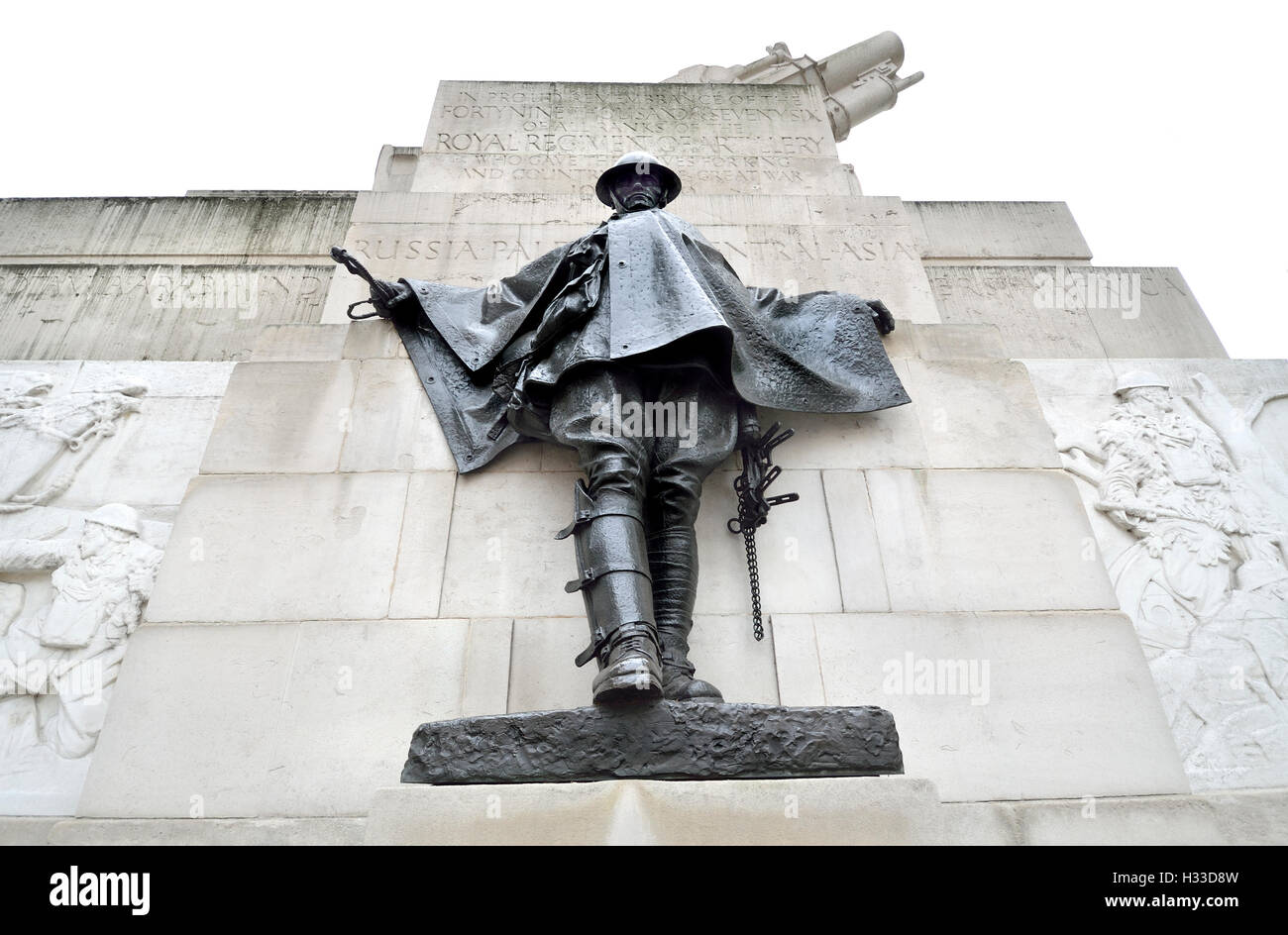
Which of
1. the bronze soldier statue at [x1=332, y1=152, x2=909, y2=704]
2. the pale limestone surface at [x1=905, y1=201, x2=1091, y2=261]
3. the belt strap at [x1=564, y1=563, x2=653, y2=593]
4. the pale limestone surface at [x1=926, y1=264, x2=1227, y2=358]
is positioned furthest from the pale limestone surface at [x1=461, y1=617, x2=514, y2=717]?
the pale limestone surface at [x1=905, y1=201, x2=1091, y2=261]

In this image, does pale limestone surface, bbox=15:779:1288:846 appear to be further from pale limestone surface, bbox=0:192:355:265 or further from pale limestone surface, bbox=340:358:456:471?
pale limestone surface, bbox=0:192:355:265

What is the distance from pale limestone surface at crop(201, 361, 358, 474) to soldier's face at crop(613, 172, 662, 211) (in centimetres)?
221

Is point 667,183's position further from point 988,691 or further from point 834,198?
point 988,691

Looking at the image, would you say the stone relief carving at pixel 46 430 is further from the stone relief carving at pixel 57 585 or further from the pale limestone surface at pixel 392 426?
the pale limestone surface at pixel 392 426

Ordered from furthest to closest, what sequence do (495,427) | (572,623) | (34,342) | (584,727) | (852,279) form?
(34,342) < (852,279) < (495,427) < (572,623) < (584,727)

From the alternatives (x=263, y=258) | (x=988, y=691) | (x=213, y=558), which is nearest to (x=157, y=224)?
(x=263, y=258)

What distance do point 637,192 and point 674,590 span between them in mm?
3019

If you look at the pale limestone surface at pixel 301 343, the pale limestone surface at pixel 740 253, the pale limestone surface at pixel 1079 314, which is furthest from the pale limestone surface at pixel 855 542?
the pale limestone surface at pixel 1079 314

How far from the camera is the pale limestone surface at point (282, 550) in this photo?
4.85 m

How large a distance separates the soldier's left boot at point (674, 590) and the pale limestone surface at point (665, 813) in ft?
2.72

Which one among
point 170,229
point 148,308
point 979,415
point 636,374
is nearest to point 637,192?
point 636,374

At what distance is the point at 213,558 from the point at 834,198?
6010 millimetres

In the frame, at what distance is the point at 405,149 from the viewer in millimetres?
9867

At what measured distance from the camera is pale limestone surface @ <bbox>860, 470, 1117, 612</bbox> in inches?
194
